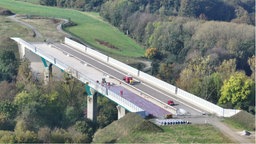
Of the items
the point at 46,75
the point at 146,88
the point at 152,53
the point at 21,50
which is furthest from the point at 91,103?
the point at 152,53

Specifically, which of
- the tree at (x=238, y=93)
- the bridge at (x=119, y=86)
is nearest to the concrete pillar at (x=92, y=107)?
the bridge at (x=119, y=86)

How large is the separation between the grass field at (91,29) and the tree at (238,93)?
30499mm

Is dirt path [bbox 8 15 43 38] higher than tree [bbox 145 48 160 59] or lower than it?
higher

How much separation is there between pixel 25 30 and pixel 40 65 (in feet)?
58.5

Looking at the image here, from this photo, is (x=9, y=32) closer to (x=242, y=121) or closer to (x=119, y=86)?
(x=119, y=86)

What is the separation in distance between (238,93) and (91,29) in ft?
152

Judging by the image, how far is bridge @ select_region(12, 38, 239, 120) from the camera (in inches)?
1698

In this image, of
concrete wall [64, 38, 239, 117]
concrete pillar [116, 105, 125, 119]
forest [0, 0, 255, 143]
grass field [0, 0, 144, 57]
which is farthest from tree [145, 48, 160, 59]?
concrete pillar [116, 105, 125, 119]

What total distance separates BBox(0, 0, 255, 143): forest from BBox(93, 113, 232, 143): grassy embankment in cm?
342

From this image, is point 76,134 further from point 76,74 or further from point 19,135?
point 76,74

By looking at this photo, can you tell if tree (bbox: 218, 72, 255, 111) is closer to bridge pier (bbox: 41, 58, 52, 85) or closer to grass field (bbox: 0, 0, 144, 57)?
bridge pier (bbox: 41, 58, 52, 85)

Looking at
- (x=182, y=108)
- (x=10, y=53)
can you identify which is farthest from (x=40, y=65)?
(x=182, y=108)

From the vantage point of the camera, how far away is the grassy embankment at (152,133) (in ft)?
117

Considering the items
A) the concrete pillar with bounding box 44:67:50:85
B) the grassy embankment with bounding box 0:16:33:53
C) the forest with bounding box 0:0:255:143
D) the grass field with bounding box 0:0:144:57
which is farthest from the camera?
the grass field with bounding box 0:0:144:57
